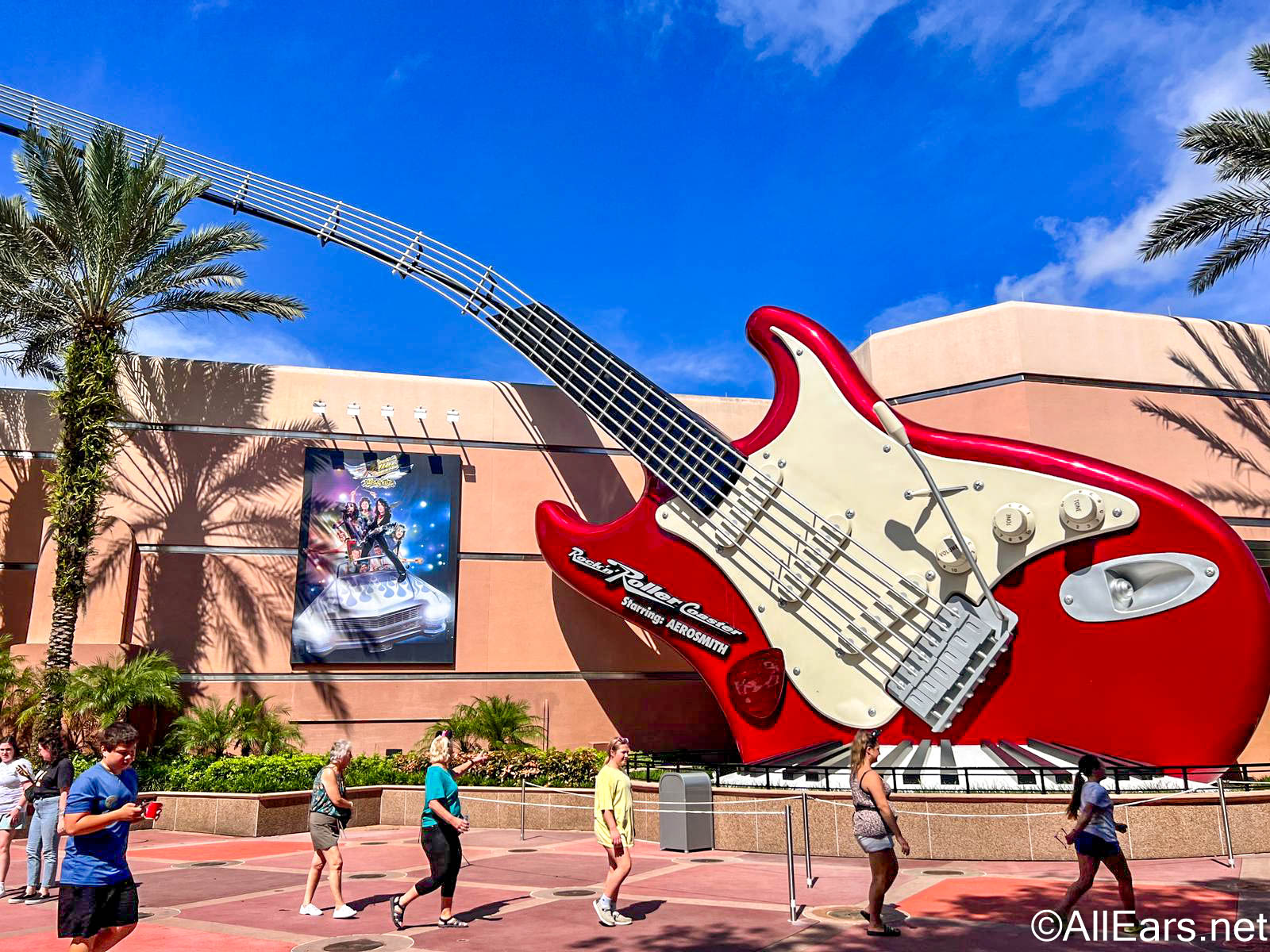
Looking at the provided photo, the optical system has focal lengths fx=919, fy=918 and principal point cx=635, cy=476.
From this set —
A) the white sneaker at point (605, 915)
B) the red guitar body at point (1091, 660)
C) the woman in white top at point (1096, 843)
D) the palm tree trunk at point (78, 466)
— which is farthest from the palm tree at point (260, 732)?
the woman in white top at point (1096, 843)

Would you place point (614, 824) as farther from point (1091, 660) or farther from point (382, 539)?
point (382, 539)

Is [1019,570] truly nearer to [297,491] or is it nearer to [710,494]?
[710,494]

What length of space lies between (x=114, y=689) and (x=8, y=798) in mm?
7909

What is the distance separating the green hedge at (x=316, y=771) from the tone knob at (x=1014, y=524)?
8256 mm

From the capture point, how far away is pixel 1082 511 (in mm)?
13703

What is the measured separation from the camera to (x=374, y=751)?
65.5 ft

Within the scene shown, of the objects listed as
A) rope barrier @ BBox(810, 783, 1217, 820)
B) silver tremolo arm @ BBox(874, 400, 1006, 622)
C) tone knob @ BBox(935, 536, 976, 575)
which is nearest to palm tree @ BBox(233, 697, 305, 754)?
rope barrier @ BBox(810, 783, 1217, 820)

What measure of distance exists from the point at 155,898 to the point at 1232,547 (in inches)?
558

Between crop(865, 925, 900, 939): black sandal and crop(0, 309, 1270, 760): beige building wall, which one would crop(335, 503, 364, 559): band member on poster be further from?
crop(865, 925, 900, 939): black sandal

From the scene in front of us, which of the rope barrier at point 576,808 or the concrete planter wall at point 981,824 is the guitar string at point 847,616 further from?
the rope barrier at point 576,808

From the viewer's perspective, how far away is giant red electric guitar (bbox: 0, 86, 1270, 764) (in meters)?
13.2

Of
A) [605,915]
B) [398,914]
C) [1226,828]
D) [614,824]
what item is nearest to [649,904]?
[605,915]

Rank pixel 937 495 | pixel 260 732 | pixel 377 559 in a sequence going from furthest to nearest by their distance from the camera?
pixel 377 559
pixel 260 732
pixel 937 495

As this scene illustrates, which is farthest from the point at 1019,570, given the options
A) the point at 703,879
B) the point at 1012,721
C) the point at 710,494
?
the point at 703,879
